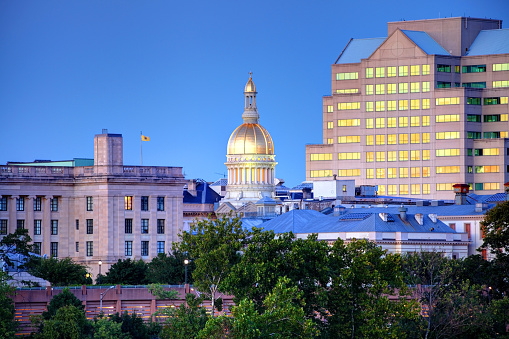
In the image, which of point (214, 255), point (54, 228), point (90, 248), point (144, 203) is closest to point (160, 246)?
point (144, 203)

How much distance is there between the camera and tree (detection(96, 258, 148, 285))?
497 ft

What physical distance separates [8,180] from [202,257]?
2377 inches

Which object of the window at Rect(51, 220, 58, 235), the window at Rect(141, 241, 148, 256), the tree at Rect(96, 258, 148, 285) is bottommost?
the tree at Rect(96, 258, 148, 285)

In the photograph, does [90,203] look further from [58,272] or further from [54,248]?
[58,272]

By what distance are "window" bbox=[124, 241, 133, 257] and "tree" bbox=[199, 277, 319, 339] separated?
239 feet

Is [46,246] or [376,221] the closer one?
[376,221]

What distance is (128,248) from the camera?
17862 centimetres

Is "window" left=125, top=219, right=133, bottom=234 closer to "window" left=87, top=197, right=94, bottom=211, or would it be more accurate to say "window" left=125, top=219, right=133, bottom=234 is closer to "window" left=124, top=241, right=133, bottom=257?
"window" left=124, top=241, right=133, bottom=257

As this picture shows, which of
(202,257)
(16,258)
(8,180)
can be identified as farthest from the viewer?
(8,180)

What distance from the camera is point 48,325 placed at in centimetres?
11281

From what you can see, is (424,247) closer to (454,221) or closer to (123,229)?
(454,221)

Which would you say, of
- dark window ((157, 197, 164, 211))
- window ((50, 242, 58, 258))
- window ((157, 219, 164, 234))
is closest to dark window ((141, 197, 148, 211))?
dark window ((157, 197, 164, 211))

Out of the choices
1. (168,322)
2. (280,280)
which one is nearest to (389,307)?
(280,280)

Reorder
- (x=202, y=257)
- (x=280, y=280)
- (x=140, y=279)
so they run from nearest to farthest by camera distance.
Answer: (x=280, y=280) < (x=202, y=257) < (x=140, y=279)
